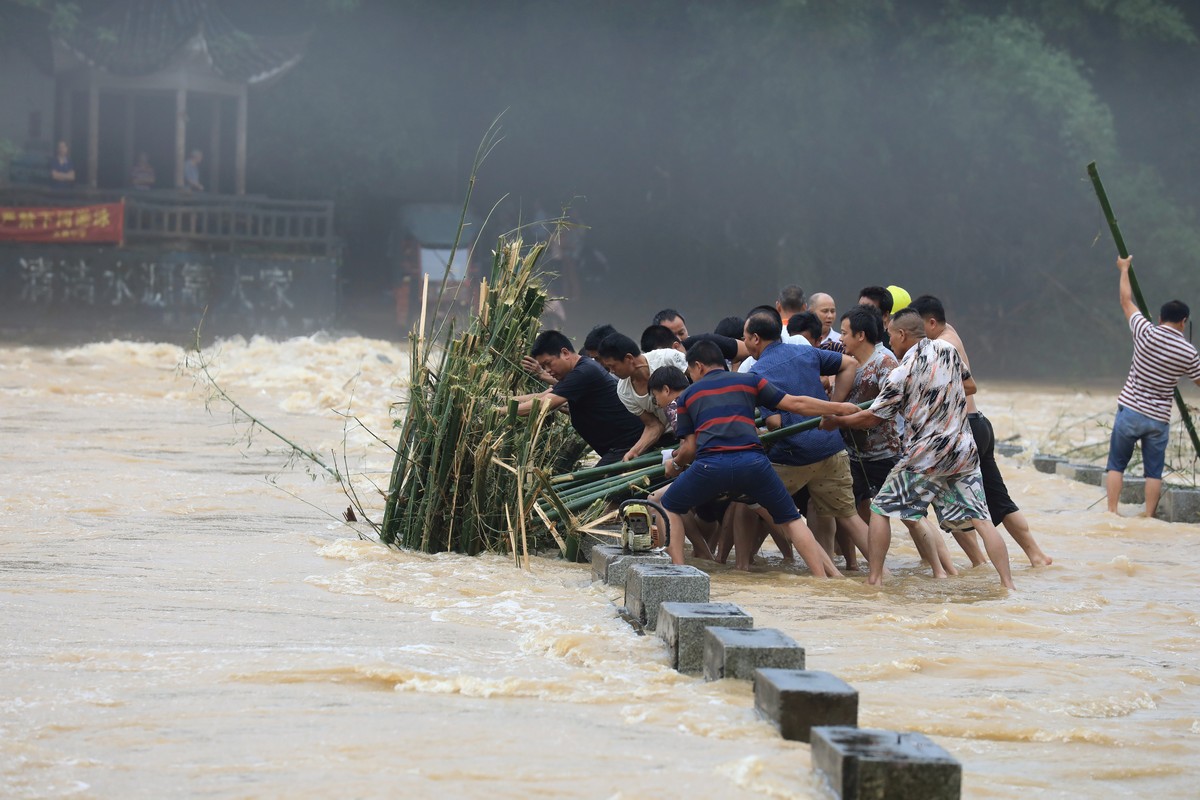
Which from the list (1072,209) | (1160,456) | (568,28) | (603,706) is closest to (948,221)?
(1072,209)

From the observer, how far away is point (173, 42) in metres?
22.1

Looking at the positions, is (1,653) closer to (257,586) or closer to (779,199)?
(257,586)

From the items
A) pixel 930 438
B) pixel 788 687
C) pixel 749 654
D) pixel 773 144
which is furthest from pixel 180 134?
pixel 788 687

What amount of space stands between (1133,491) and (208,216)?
57.2 ft

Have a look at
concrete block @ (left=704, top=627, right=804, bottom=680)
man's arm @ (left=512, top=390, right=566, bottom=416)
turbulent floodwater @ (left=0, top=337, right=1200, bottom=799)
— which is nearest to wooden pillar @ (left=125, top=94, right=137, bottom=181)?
turbulent floodwater @ (left=0, top=337, right=1200, bottom=799)

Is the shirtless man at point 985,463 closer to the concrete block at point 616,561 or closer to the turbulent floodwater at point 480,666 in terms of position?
the turbulent floodwater at point 480,666

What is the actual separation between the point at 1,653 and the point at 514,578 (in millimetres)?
2361

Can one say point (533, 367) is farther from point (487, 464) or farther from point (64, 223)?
point (64, 223)

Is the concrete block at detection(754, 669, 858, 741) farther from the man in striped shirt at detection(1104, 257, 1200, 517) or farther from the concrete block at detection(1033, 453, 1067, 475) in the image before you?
the concrete block at detection(1033, 453, 1067, 475)

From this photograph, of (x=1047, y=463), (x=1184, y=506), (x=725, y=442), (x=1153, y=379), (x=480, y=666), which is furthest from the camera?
(x=1047, y=463)

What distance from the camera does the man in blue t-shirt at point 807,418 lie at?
6.53 metres

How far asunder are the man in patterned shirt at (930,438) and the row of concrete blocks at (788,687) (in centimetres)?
132

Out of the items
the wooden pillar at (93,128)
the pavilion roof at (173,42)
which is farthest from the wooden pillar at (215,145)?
the wooden pillar at (93,128)

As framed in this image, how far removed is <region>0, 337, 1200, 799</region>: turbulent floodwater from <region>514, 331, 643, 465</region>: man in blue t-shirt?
2.65 feet
